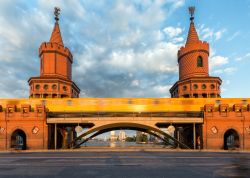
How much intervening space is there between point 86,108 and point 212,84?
2764 centimetres

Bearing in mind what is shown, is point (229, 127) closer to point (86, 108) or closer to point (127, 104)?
point (127, 104)

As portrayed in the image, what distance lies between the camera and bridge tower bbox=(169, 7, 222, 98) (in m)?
56.4

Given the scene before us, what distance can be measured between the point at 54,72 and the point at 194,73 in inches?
1195

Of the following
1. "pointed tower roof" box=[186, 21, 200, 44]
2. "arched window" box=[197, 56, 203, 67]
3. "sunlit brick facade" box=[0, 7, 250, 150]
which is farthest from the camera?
"pointed tower roof" box=[186, 21, 200, 44]

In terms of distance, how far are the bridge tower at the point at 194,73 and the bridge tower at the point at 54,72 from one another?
24803 millimetres

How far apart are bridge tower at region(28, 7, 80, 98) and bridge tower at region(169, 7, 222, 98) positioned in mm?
24803

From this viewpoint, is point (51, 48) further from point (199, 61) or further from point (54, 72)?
point (199, 61)

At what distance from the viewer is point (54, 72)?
189 feet

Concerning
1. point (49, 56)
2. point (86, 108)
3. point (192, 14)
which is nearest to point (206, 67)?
point (192, 14)

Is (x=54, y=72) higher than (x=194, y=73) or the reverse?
higher

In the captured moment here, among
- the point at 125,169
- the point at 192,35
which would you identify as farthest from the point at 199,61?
the point at 125,169

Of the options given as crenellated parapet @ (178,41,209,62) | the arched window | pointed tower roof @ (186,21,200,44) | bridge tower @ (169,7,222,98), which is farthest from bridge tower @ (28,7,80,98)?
the arched window

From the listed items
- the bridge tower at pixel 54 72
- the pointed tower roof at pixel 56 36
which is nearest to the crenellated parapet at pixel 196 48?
the bridge tower at pixel 54 72

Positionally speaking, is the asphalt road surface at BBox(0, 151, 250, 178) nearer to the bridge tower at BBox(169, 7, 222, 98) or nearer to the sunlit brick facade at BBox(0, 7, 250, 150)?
the sunlit brick facade at BBox(0, 7, 250, 150)
